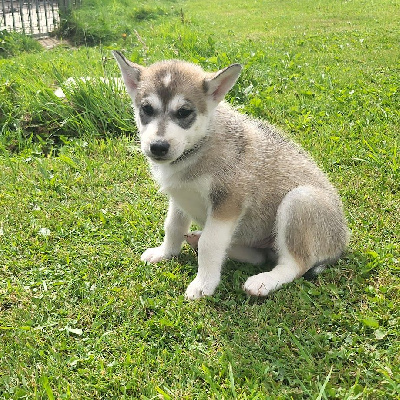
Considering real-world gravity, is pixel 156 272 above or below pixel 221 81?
below

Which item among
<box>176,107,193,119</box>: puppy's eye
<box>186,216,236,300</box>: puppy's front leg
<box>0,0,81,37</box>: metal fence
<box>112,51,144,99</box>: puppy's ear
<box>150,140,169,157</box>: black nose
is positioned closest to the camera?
<box>150,140,169,157</box>: black nose

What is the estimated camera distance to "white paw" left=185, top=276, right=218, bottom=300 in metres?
3.51

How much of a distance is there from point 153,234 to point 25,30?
1118cm

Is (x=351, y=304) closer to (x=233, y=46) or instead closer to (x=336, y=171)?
(x=336, y=171)

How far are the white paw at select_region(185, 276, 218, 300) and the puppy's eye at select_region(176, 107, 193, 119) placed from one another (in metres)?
1.24

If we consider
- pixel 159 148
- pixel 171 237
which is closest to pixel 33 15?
pixel 171 237

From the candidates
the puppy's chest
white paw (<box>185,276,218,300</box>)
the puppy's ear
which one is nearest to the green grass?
white paw (<box>185,276,218,300</box>)

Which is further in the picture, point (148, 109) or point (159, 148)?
point (148, 109)

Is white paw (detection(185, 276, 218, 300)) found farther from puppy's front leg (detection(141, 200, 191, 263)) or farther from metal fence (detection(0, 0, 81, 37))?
metal fence (detection(0, 0, 81, 37))

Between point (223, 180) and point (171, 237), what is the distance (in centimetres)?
81

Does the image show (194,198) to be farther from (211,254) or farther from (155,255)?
(155,255)

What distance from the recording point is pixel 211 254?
11.5ft

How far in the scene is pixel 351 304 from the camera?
341 cm

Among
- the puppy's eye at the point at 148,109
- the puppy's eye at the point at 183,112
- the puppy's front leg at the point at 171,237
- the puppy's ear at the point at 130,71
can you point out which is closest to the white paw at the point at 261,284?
the puppy's front leg at the point at 171,237
